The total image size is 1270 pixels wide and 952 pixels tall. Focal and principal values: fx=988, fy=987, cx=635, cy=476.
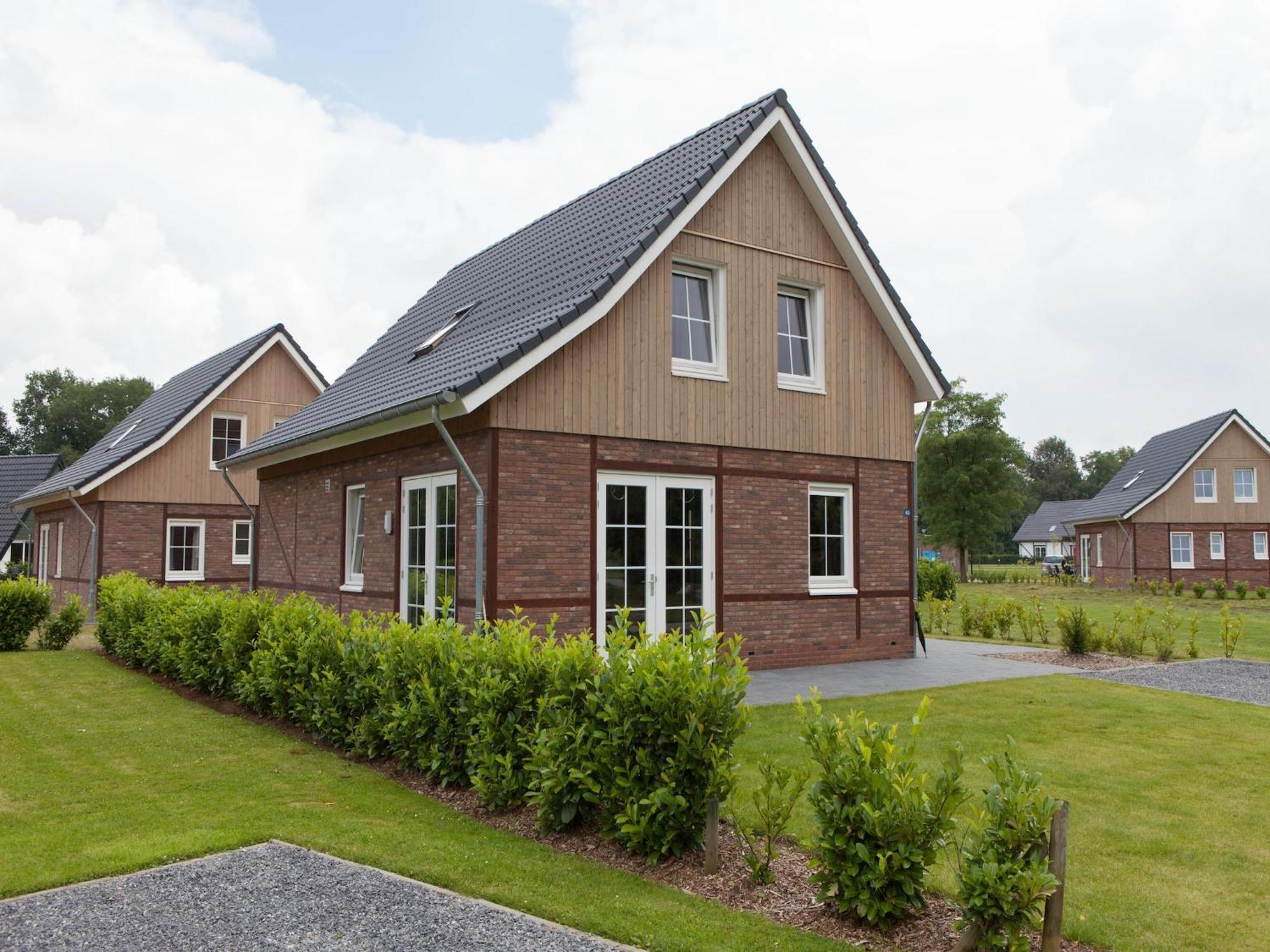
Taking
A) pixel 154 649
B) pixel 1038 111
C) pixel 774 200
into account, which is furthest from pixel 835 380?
pixel 154 649

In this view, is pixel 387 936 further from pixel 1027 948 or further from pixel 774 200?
pixel 774 200

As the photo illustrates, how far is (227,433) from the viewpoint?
23.6m

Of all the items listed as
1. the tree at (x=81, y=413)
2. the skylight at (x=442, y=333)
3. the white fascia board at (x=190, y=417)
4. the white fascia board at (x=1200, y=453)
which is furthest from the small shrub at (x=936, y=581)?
the tree at (x=81, y=413)

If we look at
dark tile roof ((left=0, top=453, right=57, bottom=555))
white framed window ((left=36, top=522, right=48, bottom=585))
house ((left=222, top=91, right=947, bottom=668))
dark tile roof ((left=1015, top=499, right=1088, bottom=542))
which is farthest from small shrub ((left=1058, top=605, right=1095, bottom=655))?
dark tile roof ((left=1015, top=499, right=1088, bottom=542))

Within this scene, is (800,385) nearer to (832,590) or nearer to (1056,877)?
(832,590)

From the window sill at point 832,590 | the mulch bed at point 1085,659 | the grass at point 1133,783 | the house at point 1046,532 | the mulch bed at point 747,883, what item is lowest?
the mulch bed at point 747,883

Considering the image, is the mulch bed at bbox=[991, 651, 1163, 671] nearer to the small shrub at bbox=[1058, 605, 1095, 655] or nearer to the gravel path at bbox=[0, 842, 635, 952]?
the small shrub at bbox=[1058, 605, 1095, 655]

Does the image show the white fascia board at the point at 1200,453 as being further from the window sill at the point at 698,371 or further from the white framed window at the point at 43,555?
the white framed window at the point at 43,555

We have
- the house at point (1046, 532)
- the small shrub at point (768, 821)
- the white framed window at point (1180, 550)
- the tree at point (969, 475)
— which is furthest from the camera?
the house at point (1046, 532)

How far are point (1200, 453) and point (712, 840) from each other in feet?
124

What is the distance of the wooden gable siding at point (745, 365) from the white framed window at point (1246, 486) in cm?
2930

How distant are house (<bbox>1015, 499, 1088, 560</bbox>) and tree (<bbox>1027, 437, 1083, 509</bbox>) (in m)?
14.4

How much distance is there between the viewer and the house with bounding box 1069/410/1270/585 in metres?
36.9

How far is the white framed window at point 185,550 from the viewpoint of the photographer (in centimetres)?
2275
